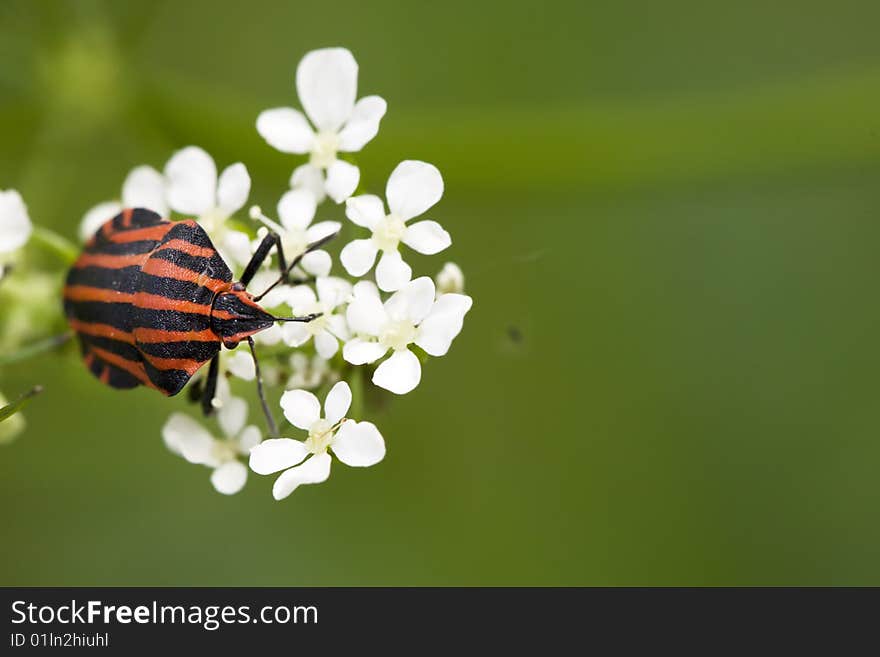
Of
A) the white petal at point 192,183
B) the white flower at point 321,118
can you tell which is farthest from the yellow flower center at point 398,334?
the white petal at point 192,183

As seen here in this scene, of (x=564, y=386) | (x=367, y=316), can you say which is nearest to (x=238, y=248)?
(x=367, y=316)

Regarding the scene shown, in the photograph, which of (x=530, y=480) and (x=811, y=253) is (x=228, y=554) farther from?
(x=811, y=253)

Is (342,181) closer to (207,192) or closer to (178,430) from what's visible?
(207,192)

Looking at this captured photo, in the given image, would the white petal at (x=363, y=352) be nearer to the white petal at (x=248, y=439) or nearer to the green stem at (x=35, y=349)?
the white petal at (x=248, y=439)

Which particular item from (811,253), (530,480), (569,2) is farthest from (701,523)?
(569,2)

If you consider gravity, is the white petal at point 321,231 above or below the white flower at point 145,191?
below

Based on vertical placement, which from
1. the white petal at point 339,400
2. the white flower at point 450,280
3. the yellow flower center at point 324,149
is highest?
the yellow flower center at point 324,149

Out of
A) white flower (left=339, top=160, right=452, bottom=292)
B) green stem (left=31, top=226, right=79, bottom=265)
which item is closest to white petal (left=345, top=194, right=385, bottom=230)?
white flower (left=339, top=160, right=452, bottom=292)
